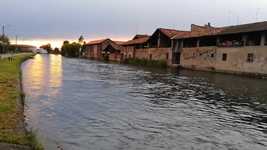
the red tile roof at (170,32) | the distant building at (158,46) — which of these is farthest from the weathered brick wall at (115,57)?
the red tile roof at (170,32)

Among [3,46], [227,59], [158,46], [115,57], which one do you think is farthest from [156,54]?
[3,46]

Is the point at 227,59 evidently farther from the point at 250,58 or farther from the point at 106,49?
the point at 106,49

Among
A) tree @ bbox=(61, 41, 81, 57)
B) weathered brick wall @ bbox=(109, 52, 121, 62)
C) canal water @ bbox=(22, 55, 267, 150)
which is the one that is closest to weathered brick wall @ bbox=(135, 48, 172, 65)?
weathered brick wall @ bbox=(109, 52, 121, 62)

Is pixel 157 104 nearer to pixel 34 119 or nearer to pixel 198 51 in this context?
pixel 34 119

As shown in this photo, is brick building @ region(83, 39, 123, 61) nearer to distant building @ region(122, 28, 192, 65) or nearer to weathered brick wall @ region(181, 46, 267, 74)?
distant building @ region(122, 28, 192, 65)

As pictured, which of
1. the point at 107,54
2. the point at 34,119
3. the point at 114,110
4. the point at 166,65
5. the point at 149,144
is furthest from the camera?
the point at 107,54

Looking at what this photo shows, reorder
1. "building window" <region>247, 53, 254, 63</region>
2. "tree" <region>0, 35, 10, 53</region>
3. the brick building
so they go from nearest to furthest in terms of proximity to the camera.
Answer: "building window" <region>247, 53, 254, 63</region>, "tree" <region>0, 35, 10, 53</region>, the brick building

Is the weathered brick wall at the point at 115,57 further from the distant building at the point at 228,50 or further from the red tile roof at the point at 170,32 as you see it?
the distant building at the point at 228,50

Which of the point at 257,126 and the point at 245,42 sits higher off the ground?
the point at 245,42

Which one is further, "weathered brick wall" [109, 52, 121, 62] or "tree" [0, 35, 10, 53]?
"weathered brick wall" [109, 52, 121, 62]

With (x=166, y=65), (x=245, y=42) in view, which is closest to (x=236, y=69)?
(x=245, y=42)

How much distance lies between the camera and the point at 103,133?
36.3 ft

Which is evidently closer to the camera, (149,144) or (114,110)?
(149,144)

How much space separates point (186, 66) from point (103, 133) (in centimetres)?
4576
